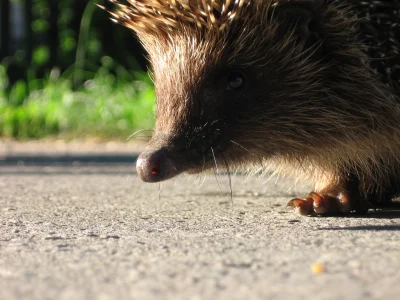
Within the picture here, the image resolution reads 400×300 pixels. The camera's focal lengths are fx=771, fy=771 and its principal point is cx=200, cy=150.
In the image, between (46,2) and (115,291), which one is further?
(46,2)

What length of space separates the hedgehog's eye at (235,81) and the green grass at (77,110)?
600 cm

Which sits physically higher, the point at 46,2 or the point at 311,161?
the point at 46,2

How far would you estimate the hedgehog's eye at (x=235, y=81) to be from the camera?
3.63 meters

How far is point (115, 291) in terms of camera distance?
2.05 meters

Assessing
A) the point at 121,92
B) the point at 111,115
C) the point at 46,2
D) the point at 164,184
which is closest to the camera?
the point at 164,184

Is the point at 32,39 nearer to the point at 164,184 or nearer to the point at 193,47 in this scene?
the point at 164,184

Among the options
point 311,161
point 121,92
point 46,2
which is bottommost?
point 311,161

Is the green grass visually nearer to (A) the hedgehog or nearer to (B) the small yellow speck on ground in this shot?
(A) the hedgehog

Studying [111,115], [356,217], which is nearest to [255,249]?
[356,217]

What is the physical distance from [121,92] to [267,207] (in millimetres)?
7624

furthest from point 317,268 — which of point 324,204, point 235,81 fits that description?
point 235,81

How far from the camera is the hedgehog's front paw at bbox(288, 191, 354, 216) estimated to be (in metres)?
3.58

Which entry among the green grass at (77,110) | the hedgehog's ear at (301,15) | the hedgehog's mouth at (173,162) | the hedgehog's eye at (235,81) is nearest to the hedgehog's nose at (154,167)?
the hedgehog's mouth at (173,162)

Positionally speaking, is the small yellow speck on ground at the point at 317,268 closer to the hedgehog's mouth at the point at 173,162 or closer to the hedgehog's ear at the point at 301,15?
the hedgehog's mouth at the point at 173,162
